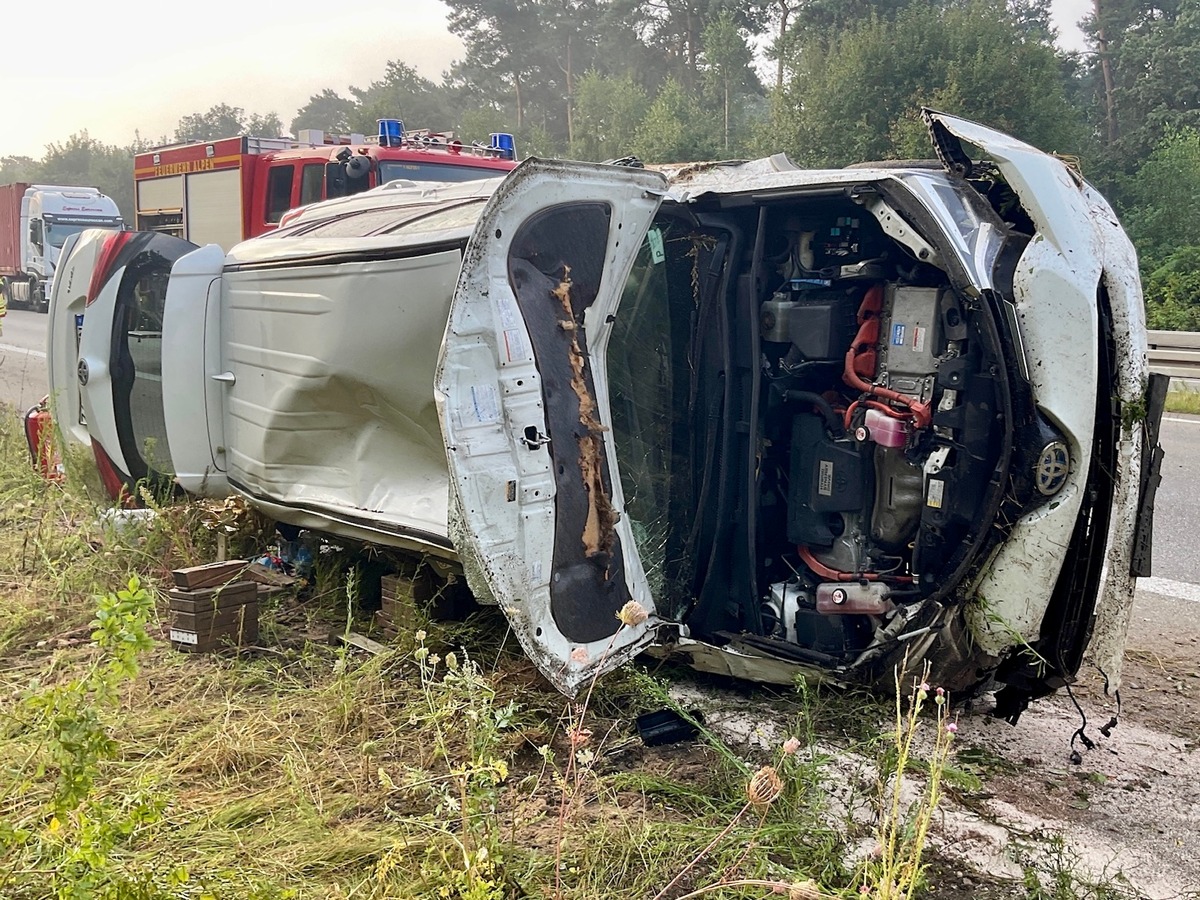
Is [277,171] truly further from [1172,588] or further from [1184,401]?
[1184,401]

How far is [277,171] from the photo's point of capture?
1004 centimetres

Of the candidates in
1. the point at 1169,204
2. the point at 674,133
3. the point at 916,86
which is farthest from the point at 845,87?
the point at 1169,204

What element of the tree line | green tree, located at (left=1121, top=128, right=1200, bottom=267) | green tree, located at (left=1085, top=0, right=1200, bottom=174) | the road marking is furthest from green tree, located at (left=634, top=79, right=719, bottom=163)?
the road marking

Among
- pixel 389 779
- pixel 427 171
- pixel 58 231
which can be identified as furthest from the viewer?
pixel 58 231

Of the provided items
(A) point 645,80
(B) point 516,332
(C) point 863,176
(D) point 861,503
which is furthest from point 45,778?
(A) point 645,80

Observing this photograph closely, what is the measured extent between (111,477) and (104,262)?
1.07 metres

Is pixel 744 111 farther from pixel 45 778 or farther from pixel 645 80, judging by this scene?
pixel 45 778

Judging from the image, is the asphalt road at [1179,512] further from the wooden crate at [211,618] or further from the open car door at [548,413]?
the wooden crate at [211,618]

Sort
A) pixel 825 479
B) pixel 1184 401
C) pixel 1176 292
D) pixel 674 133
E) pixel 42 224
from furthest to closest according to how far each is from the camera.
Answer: pixel 674 133
pixel 42 224
pixel 1176 292
pixel 1184 401
pixel 825 479

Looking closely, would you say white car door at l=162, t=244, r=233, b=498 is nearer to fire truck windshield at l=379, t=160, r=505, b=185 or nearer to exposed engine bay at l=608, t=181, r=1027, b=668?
exposed engine bay at l=608, t=181, r=1027, b=668

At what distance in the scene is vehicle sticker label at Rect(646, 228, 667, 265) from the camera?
3.72 meters

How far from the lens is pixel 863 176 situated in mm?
3230

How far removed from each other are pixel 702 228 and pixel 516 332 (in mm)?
875

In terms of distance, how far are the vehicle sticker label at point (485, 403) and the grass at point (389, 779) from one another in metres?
0.71
